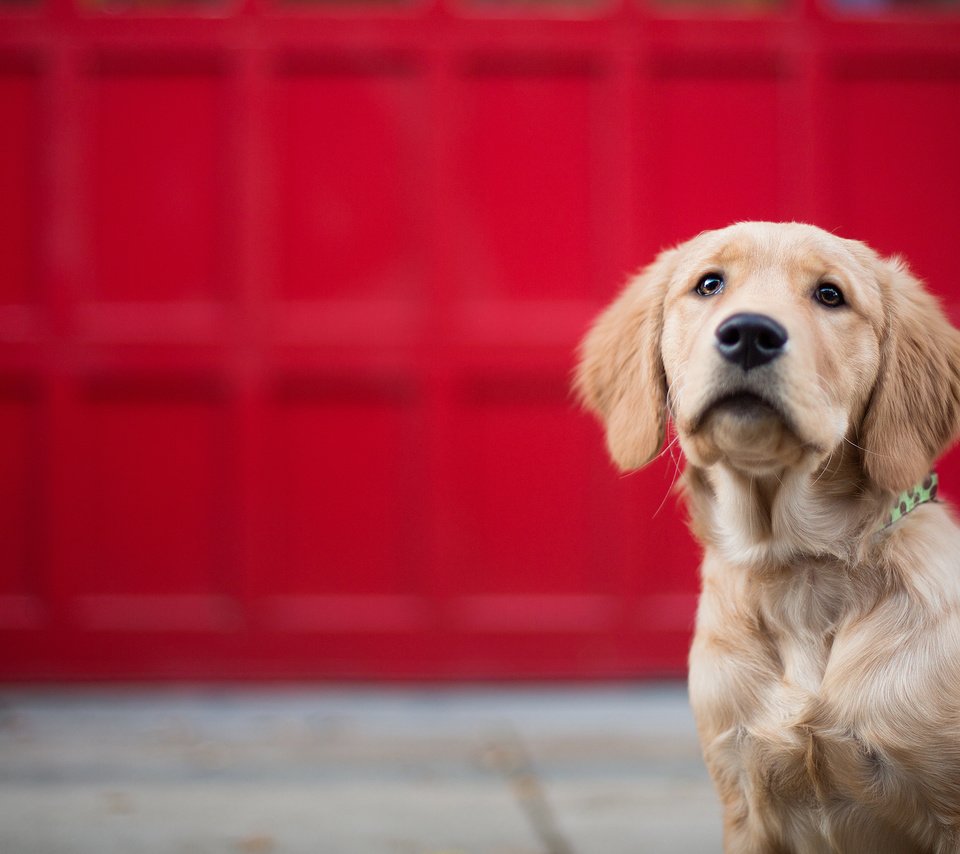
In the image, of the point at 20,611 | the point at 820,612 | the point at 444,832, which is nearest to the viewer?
the point at 820,612

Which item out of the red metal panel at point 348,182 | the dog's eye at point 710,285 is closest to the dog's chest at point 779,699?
the dog's eye at point 710,285

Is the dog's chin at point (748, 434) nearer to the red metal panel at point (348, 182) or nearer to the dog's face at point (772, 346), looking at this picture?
the dog's face at point (772, 346)

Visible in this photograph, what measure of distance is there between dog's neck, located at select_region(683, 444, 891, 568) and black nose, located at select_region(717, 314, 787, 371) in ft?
0.88

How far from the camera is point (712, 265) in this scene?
2.25 metres

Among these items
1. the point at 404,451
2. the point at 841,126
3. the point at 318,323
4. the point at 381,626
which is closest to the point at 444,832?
the point at 381,626

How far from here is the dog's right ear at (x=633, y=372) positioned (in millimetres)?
2393

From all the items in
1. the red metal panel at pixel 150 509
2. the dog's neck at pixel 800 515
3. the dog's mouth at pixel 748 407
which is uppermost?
the dog's mouth at pixel 748 407

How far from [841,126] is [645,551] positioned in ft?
5.95

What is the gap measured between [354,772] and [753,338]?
227 centimetres

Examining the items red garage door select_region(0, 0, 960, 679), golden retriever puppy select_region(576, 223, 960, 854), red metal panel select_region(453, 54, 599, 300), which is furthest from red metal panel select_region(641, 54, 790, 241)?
golden retriever puppy select_region(576, 223, 960, 854)

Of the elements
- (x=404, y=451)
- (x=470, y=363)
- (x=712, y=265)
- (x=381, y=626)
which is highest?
(x=712, y=265)

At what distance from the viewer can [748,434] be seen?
2.03 metres

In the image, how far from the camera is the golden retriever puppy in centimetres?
199

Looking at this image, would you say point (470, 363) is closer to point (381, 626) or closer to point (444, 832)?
point (381, 626)
